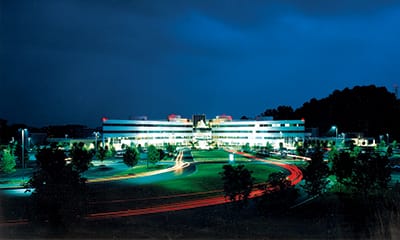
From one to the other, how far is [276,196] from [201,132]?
9703 centimetres

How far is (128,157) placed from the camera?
148 ft

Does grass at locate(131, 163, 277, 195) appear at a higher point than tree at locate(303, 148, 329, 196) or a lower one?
lower

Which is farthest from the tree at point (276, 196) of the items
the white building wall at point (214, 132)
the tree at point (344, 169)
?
the white building wall at point (214, 132)

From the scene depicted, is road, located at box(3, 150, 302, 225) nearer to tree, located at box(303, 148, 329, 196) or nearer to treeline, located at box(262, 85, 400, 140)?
tree, located at box(303, 148, 329, 196)

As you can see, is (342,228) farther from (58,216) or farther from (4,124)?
(4,124)

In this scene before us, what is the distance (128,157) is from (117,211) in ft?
82.9

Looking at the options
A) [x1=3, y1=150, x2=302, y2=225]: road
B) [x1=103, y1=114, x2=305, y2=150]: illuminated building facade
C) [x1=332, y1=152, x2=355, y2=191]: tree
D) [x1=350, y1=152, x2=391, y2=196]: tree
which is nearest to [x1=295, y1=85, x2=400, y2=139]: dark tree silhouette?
[x1=103, y1=114, x2=305, y2=150]: illuminated building facade

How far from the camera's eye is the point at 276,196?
19.6 m

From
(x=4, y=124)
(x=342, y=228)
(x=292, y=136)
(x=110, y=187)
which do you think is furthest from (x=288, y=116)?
(x=342, y=228)

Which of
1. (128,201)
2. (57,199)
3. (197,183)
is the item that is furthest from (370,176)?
(57,199)

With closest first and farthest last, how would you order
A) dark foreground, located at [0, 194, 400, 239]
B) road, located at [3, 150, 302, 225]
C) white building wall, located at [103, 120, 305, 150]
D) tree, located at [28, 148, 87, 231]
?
tree, located at [28, 148, 87, 231] < dark foreground, located at [0, 194, 400, 239] < road, located at [3, 150, 302, 225] < white building wall, located at [103, 120, 305, 150]

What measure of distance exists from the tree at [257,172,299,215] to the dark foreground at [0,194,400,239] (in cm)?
51

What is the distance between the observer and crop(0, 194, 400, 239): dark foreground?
13539mm

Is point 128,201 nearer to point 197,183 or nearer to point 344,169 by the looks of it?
point 197,183
